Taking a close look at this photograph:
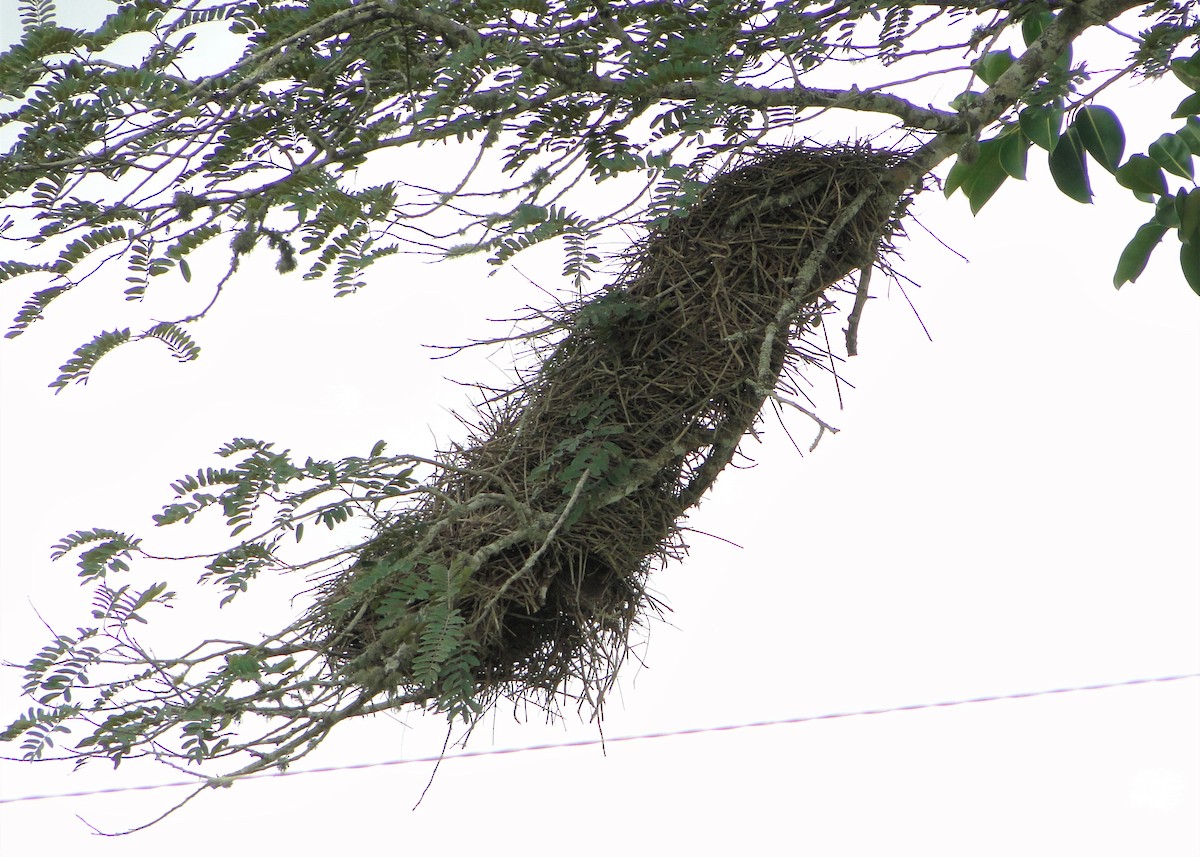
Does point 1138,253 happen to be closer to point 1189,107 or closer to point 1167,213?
point 1167,213

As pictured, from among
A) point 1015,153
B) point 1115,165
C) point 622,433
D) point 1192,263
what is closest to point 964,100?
point 1015,153

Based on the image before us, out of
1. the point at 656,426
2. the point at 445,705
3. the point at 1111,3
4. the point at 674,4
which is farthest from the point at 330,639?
the point at 1111,3

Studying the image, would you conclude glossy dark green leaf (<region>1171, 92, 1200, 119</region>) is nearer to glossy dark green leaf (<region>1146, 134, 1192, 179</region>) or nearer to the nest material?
glossy dark green leaf (<region>1146, 134, 1192, 179</region>)

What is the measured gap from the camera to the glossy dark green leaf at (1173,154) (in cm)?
151

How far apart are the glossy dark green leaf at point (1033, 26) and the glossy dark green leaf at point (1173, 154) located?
223mm

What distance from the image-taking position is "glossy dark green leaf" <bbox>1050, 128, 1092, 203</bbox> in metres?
1.49

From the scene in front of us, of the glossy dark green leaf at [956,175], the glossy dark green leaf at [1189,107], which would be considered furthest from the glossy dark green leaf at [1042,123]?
the glossy dark green leaf at [1189,107]

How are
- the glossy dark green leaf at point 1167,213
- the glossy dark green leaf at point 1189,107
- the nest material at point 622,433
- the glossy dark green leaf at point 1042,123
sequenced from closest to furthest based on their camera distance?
1. the nest material at point 622,433
2. the glossy dark green leaf at point 1042,123
3. the glossy dark green leaf at point 1189,107
4. the glossy dark green leaf at point 1167,213

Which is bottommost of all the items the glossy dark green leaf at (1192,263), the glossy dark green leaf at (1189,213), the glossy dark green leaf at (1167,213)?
the glossy dark green leaf at (1192,263)

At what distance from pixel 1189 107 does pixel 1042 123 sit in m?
0.27

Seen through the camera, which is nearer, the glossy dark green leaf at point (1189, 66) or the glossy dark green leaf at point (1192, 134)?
the glossy dark green leaf at point (1189, 66)

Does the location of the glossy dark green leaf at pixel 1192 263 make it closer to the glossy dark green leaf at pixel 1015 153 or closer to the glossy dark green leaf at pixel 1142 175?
the glossy dark green leaf at pixel 1142 175

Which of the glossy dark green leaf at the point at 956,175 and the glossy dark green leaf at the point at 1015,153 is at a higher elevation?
the glossy dark green leaf at the point at 956,175

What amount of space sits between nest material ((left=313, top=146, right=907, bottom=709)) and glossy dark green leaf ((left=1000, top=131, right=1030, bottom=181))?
0.18m
